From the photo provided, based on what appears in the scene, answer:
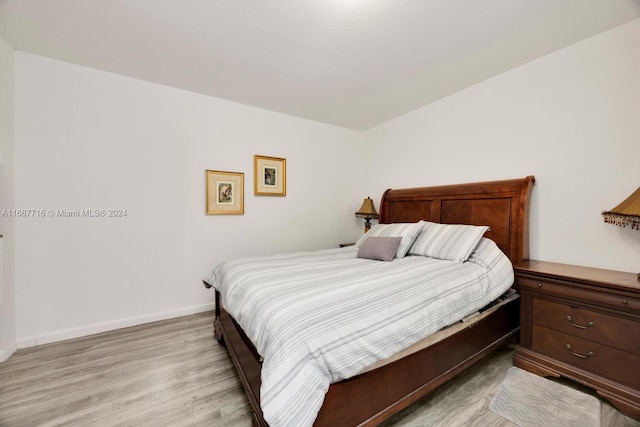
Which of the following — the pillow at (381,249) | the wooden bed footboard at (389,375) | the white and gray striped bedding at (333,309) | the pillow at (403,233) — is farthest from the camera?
the pillow at (403,233)

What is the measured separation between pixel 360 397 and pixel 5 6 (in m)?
3.25

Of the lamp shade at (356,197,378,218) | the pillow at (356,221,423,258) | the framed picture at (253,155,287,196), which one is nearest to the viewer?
the pillow at (356,221,423,258)

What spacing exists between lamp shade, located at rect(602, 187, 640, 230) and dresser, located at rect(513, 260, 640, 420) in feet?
1.19

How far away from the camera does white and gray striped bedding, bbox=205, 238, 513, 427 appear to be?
101 cm

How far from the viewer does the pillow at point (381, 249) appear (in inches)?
87.7

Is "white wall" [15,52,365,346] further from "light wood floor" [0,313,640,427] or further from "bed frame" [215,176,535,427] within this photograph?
"bed frame" [215,176,535,427]

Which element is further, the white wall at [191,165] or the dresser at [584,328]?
the white wall at [191,165]

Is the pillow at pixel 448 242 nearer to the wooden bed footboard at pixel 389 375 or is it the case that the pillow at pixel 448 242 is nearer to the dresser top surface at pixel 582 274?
the dresser top surface at pixel 582 274

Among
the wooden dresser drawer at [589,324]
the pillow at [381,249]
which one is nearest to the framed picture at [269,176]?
the pillow at [381,249]

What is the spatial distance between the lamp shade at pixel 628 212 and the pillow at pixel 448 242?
77 centimetres

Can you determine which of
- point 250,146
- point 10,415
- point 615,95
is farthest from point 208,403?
point 615,95

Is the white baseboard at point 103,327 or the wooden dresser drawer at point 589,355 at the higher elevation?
the wooden dresser drawer at point 589,355

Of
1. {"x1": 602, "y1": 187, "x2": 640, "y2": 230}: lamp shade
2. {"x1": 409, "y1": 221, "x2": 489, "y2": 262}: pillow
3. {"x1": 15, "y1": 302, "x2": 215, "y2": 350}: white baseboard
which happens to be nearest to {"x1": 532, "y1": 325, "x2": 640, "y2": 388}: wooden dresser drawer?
{"x1": 409, "y1": 221, "x2": 489, "y2": 262}: pillow

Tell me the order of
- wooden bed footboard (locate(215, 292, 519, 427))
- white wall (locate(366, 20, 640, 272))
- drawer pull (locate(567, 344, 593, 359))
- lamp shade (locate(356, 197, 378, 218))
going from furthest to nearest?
lamp shade (locate(356, 197, 378, 218))
white wall (locate(366, 20, 640, 272))
drawer pull (locate(567, 344, 593, 359))
wooden bed footboard (locate(215, 292, 519, 427))
